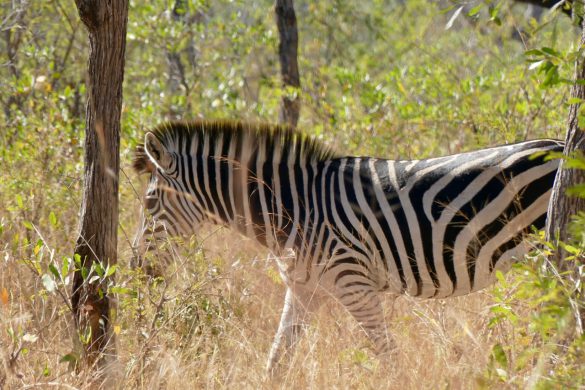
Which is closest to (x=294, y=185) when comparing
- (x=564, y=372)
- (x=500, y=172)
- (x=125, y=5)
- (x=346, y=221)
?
(x=346, y=221)

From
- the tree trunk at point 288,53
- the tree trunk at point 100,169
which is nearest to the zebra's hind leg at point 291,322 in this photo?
the tree trunk at point 100,169

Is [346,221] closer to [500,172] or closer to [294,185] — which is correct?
[294,185]

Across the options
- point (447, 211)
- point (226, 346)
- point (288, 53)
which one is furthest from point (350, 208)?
point (288, 53)

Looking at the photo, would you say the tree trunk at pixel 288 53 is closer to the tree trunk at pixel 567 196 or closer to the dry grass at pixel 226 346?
the dry grass at pixel 226 346

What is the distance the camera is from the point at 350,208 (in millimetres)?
4281

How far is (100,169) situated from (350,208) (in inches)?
56.7

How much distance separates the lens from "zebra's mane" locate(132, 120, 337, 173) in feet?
14.9

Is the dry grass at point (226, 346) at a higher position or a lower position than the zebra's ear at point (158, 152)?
lower

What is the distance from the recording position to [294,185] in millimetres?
4445

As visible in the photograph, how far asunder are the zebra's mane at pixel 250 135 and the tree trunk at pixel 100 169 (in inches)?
39.5

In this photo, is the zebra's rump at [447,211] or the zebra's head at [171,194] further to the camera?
the zebra's head at [171,194]

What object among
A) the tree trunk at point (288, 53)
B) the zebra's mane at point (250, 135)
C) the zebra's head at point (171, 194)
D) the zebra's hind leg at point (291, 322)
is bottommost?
the zebra's hind leg at point (291, 322)

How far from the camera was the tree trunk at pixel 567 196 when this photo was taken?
309cm

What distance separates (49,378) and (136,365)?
0.38 m
